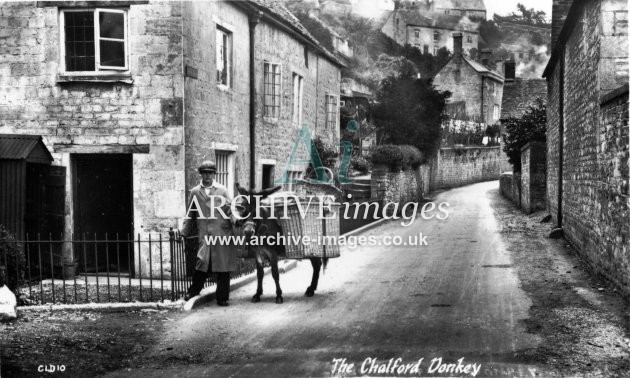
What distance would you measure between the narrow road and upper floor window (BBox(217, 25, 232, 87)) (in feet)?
14.7

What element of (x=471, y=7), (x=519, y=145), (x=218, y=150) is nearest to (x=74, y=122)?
(x=218, y=150)

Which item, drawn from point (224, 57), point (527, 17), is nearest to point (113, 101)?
point (224, 57)

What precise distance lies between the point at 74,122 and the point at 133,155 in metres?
1.30

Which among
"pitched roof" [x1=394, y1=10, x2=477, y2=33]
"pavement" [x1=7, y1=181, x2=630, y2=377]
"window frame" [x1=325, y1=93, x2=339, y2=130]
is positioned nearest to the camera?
"pavement" [x1=7, y1=181, x2=630, y2=377]

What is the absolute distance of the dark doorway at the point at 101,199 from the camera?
1291 centimetres

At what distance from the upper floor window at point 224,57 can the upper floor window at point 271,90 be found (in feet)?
6.85

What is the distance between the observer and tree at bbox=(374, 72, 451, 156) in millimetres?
31000

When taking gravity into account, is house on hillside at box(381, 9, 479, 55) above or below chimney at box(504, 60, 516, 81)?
above

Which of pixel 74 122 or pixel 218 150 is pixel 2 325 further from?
pixel 218 150

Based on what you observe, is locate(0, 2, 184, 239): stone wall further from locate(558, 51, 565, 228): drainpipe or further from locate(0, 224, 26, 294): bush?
locate(558, 51, 565, 228): drainpipe

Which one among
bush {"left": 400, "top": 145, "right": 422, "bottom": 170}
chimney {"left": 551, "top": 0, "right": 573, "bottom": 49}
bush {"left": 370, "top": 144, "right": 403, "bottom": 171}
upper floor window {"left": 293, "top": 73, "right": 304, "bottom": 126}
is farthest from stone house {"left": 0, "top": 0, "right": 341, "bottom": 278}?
bush {"left": 400, "top": 145, "right": 422, "bottom": 170}

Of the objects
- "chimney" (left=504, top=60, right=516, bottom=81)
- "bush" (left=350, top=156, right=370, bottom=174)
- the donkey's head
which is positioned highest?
"chimney" (left=504, top=60, right=516, bottom=81)

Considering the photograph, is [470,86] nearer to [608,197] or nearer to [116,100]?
[116,100]

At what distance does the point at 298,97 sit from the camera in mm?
19734
